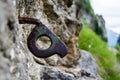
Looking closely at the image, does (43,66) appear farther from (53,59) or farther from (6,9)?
(6,9)

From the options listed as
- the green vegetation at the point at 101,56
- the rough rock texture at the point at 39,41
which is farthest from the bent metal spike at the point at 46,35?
the green vegetation at the point at 101,56

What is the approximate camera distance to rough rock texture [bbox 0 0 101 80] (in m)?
0.96

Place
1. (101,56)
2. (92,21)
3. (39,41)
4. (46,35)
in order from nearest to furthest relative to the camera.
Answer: (46,35)
(39,41)
(101,56)
(92,21)

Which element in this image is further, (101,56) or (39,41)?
(101,56)

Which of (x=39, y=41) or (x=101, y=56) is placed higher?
(x=101, y=56)

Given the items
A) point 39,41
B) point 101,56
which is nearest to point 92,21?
point 101,56

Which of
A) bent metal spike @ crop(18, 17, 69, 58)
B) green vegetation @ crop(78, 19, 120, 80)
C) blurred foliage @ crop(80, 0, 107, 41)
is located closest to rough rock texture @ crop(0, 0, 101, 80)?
bent metal spike @ crop(18, 17, 69, 58)

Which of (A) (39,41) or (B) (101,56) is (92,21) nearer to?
(B) (101,56)

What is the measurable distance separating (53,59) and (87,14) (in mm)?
14798

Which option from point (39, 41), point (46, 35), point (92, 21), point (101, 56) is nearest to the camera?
point (46, 35)

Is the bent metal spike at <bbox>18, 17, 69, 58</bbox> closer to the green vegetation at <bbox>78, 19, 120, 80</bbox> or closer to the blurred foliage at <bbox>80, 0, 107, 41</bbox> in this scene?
the green vegetation at <bbox>78, 19, 120, 80</bbox>

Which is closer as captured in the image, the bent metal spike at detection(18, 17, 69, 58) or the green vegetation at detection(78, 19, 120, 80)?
the bent metal spike at detection(18, 17, 69, 58)

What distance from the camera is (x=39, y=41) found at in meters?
2.56

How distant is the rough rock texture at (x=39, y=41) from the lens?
3.15 feet
